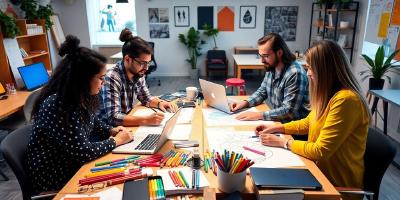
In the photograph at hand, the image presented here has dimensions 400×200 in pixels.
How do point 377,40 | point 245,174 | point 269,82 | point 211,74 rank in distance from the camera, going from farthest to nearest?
point 211,74
point 377,40
point 269,82
point 245,174

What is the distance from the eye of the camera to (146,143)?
1.53 m

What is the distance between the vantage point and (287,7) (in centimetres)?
629

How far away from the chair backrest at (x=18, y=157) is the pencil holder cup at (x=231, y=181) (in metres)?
0.95

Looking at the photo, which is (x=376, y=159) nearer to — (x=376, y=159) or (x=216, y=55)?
(x=376, y=159)

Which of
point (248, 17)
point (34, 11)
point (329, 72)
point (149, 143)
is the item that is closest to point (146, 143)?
point (149, 143)

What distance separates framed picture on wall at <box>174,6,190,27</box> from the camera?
6375mm

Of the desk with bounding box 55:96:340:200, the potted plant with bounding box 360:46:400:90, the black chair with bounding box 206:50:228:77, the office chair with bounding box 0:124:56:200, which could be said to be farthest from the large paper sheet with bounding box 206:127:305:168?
the black chair with bounding box 206:50:228:77

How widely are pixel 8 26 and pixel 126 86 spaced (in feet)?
8.08

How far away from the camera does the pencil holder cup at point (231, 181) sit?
109 cm

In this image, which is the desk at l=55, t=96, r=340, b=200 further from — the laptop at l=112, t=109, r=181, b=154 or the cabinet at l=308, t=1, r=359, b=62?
the cabinet at l=308, t=1, r=359, b=62

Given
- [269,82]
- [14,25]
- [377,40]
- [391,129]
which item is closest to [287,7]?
[377,40]

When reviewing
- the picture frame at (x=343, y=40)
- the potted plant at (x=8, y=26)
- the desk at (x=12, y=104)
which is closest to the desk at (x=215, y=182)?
the desk at (x=12, y=104)

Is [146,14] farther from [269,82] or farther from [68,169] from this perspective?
[68,169]

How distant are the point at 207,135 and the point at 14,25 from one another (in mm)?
3287
